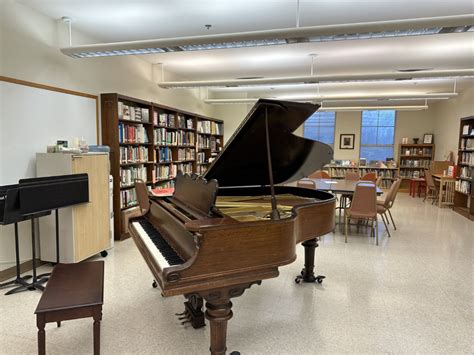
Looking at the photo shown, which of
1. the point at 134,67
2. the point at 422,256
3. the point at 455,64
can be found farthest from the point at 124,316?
the point at 455,64

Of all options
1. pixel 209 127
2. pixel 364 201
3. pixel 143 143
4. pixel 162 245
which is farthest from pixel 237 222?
pixel 209 127

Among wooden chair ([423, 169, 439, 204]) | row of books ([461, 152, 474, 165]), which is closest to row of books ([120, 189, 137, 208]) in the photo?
row of books ([461, 152, 474, 165])

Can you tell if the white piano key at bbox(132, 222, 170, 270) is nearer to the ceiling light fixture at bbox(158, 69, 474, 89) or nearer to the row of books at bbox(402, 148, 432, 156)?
the ceiling light fixture at bbox(158, 69, 474, 89)

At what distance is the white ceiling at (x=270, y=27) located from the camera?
3637 mm

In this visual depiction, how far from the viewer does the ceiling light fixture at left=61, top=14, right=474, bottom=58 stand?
10.3ft

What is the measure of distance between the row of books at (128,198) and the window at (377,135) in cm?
905

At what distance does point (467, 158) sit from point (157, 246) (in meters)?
8.44

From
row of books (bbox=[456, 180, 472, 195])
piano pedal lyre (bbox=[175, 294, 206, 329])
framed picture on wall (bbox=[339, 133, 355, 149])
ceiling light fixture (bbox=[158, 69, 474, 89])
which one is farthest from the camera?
framed picture on wall (bbox=[339, 133, 355, 149])

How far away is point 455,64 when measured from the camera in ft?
20.2

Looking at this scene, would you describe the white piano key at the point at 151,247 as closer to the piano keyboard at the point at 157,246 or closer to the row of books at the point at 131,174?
the piano keyboard at the point at 157,246

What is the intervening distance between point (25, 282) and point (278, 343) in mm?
2742

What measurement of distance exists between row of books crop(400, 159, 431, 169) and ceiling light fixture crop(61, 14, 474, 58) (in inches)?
344

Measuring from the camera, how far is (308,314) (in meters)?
2.89

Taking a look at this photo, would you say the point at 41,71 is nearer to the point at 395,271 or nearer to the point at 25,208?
the point at 25,208
